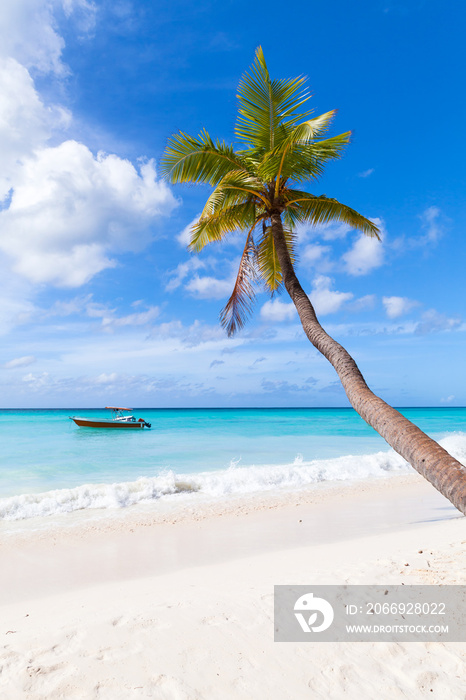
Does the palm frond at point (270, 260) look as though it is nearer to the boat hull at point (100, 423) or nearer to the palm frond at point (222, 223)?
the palm frond at point (222, 223)

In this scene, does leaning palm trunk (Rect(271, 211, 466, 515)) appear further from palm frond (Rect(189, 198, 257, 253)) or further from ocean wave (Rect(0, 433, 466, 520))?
ocean wave (Rect(0, 433, 466, 520))

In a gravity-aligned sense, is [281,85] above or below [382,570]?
above

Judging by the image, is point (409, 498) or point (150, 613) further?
point (409, 498)

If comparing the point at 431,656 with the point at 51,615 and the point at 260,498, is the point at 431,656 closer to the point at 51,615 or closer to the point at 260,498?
the point at 51,615

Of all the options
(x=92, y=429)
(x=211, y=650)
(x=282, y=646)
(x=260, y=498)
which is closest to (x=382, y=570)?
(x=282, y=646)

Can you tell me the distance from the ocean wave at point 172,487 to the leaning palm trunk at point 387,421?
23.4 ft

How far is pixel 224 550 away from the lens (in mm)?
6746

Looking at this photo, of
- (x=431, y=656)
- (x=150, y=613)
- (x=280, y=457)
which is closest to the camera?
(x=431, y=656)

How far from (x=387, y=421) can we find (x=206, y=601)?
2.74 meters

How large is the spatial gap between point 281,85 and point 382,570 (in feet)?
27.2

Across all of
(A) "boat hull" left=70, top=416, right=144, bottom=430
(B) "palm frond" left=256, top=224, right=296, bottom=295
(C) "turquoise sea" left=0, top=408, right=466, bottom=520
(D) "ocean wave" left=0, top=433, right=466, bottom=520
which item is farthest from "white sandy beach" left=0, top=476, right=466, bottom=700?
(A) "boat hull" left=70, top=416, right=144, bottom=430

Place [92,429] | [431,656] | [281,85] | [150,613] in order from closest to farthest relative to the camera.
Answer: [431,656] → [150,613] → [281,85] → [92,429]

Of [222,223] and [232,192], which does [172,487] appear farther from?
[232,192]

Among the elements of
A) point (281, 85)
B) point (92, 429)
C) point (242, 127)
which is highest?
point (281, 85)
